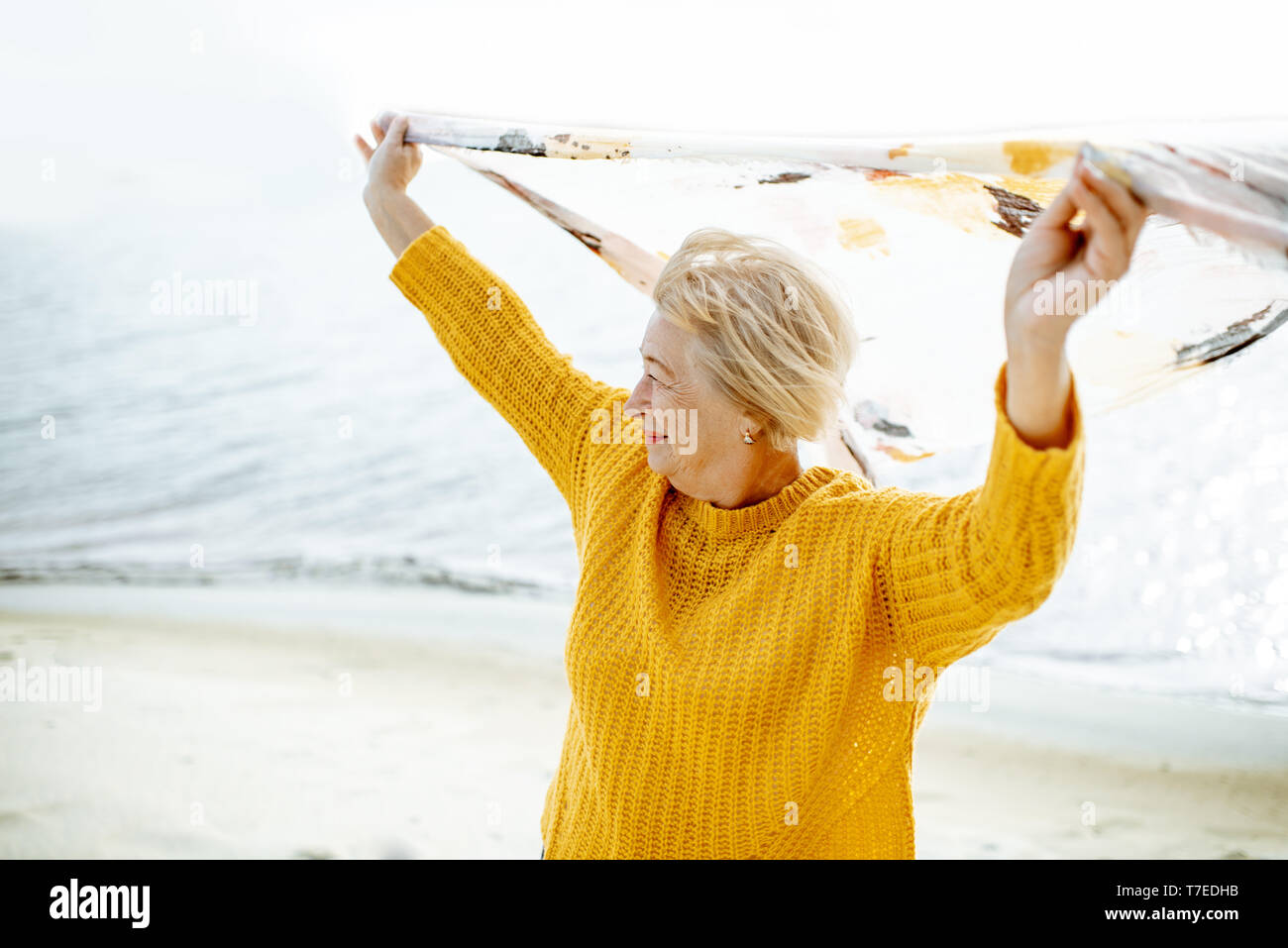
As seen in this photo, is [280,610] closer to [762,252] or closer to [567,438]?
[567,438]

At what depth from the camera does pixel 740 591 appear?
4.07ft

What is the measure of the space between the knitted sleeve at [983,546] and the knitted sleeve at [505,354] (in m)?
0.46

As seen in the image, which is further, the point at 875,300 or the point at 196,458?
the point at 196,458

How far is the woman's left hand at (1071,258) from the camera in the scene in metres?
0.87

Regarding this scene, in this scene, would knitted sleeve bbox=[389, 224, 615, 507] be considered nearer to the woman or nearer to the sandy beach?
the woman

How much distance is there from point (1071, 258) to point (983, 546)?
0.87ft

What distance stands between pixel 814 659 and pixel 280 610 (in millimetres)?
4229

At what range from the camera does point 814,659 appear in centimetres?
117

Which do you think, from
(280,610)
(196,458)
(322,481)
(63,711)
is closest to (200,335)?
(196,458)

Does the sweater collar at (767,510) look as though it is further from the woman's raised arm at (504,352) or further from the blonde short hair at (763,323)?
the woman's raised arm at (504,352)

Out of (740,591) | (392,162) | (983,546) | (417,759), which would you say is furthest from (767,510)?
(417,759)

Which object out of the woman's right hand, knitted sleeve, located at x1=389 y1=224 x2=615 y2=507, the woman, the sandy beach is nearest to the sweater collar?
the woman

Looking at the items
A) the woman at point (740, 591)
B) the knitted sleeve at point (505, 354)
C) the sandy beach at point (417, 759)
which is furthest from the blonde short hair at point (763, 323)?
the sandy beach at point (417, 759)

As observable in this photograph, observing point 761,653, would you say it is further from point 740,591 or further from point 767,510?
point 767,510
